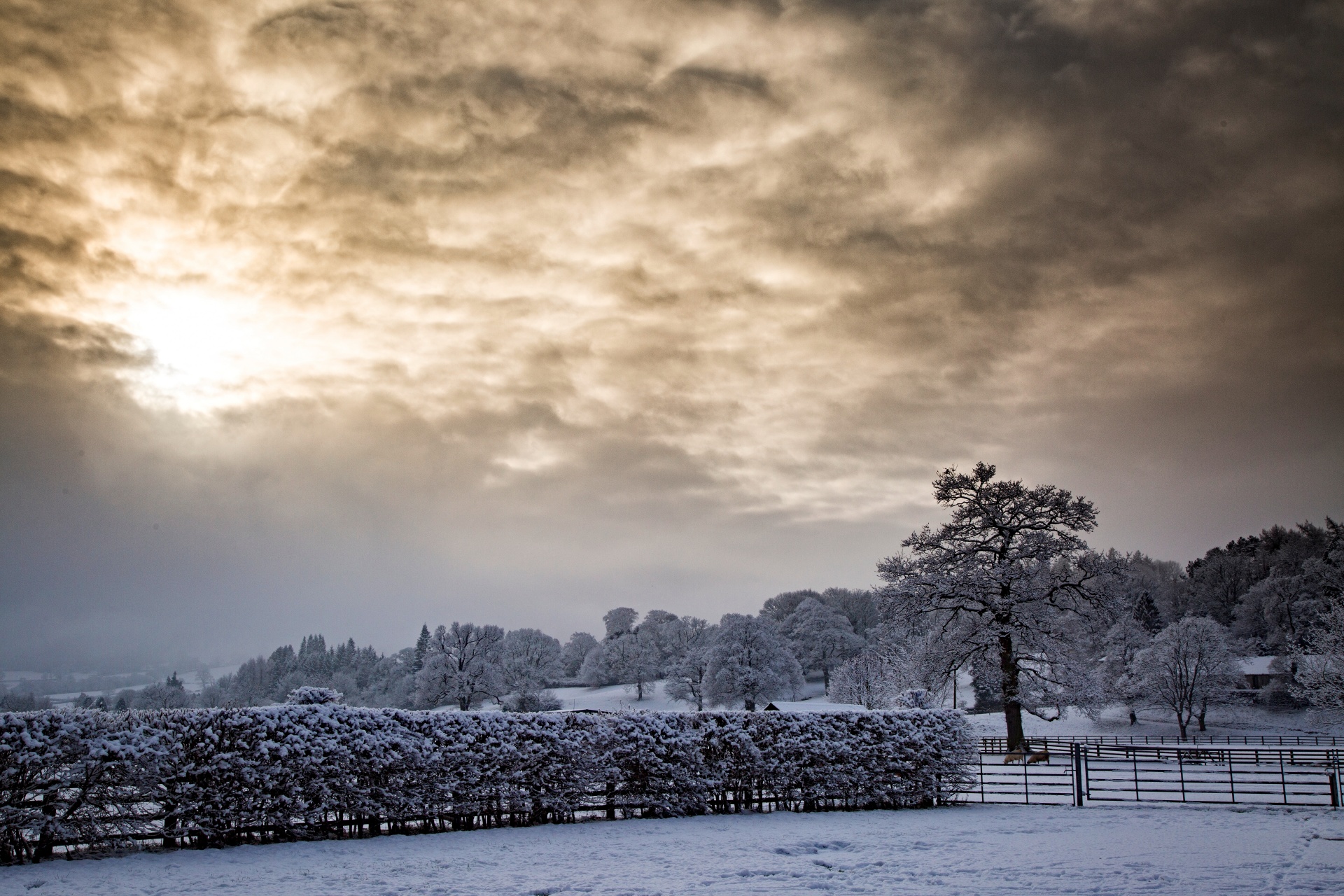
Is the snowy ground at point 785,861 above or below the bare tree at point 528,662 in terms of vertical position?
above

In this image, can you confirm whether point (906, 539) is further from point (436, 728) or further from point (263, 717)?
point (263, 717)

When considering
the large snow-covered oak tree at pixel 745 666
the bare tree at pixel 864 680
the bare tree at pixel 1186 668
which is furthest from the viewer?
the bare tree at pixel 864 680

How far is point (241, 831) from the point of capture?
1569 cm

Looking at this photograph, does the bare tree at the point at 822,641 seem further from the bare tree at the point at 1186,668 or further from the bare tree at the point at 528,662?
the bare tree at the point at 1186,668

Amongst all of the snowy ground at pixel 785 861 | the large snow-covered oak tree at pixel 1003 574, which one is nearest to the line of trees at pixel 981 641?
the large snow-covered oak tree at pixel 1003 574

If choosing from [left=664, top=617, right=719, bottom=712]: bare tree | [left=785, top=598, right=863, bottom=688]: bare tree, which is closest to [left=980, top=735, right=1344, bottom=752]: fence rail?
[left=664, top=617, right=719, bottom=712]: bare tree

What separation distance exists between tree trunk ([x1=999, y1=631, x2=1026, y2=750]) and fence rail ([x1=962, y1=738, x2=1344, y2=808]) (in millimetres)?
748

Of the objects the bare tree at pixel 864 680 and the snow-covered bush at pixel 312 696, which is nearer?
the snow-covered bush at pixel 312 696

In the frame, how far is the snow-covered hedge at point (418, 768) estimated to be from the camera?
14.0 metres

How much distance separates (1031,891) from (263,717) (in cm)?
1420

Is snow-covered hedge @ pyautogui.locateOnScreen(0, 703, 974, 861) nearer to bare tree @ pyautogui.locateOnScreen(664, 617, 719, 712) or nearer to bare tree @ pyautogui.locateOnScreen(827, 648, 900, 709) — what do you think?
bare tree @ pyautogui.locateOnScreen(827, 648, 900, 709)

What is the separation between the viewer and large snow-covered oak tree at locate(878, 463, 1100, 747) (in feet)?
110

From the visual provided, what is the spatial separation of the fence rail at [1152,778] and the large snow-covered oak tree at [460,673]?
4960cm

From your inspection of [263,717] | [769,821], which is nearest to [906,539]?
[769,821]
